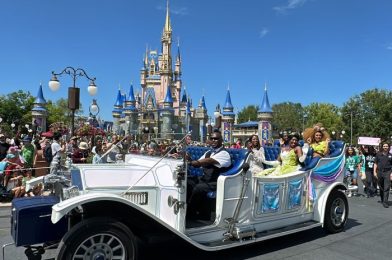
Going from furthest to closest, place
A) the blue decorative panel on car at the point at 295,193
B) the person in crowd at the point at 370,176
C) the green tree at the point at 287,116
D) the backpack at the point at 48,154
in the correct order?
the green tree at the point at 287,116 < the backpack at the point at 48,154 < the person in crowd at the point at 370,176 < the blue decorative panel on car at the point at 295,193

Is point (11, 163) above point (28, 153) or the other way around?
the other way around

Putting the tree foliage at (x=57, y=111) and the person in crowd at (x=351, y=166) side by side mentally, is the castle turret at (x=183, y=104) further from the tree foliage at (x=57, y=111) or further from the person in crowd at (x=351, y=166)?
the person in crowd at (x=351, y=166)

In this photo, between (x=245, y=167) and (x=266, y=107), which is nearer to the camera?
(x=245, y=167)

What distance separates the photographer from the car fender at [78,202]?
3.66 metres

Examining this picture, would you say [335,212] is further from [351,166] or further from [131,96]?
[131,96]

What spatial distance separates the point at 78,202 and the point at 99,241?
0.54 m

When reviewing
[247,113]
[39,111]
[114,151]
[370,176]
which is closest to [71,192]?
[114,151]

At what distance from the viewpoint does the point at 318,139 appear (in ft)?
23.2

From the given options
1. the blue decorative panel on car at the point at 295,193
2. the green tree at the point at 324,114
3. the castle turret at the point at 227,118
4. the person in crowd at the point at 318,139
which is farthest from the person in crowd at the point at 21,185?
the green tree at the point at 324,114

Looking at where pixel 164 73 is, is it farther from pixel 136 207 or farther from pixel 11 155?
pixel 136 207

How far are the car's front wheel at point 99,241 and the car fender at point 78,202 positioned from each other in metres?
0.24

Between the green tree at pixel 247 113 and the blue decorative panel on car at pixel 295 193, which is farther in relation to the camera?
the green tree at pixel 247 113

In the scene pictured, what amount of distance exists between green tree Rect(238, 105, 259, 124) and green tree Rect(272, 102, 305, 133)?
64.0 feet

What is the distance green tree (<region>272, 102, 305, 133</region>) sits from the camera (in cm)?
8450
